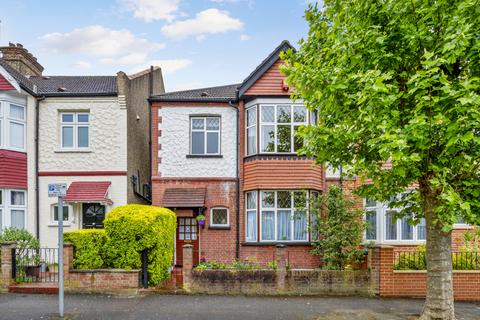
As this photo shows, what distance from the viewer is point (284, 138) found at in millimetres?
15680

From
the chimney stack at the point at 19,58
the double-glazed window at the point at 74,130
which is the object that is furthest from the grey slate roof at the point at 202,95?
the chimney stack at the point at 19,58

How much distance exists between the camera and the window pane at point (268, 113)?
52.1ft

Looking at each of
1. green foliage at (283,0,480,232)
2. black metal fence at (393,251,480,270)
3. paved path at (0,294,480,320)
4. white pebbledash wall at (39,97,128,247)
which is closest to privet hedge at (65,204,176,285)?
paved path at (0,294,480,320)

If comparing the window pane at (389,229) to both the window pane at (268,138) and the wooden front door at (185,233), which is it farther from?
the wooden front door at (185,233)

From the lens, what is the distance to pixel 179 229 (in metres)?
16.6

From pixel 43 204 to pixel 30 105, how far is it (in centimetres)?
404

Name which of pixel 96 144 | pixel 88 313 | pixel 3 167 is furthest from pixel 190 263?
pixel 3 167

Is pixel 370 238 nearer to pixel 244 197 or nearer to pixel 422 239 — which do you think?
pixel 422 239

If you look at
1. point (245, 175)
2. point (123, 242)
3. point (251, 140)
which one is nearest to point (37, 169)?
point (123, 242)

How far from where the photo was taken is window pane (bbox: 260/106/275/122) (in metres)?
15.9

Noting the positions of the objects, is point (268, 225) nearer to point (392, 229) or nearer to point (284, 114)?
point (284, 114)

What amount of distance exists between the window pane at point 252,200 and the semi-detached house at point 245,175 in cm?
4

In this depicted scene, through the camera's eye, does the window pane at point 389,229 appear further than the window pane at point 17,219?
No

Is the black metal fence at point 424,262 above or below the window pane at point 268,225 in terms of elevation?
below
